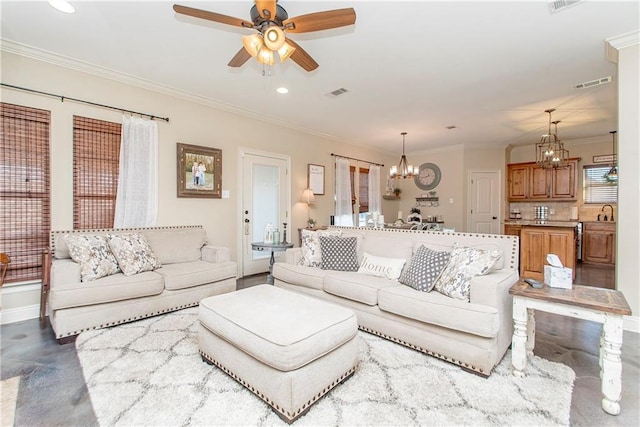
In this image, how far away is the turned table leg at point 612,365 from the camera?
1.62 meters

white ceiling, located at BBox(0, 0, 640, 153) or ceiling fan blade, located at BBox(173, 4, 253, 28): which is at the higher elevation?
white ceiling, located at BBox(0, 0, 640, 153)

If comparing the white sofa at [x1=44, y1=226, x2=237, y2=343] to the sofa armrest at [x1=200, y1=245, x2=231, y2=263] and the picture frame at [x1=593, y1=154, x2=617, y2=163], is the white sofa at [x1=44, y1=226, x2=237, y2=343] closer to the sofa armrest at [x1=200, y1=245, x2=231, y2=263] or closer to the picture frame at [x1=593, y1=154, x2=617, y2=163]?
the sofa armrest at [x1=200, y1=245, x2=231, y2=263]

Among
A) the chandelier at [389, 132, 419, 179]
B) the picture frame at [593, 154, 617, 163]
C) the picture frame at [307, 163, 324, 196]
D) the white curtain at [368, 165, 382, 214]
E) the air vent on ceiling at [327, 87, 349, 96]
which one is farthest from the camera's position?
the white curtain at [368, 165, 382, 214]

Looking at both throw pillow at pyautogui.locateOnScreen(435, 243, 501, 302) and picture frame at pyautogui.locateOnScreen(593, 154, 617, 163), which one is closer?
throw pillow at pyautogui.locateOnScreen(435, 243, 501, 302)

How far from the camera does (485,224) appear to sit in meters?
7.39

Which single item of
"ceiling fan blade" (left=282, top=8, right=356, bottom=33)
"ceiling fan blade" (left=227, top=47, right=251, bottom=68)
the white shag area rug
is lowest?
the white shag area rug

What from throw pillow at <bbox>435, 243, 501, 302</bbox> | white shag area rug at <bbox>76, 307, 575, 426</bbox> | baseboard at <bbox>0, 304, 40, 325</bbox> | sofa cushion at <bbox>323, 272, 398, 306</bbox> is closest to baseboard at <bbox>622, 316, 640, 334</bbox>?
white shag area rug at <bbox>76, 307, 575, 426</bbox>

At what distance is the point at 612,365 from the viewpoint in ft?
5.33

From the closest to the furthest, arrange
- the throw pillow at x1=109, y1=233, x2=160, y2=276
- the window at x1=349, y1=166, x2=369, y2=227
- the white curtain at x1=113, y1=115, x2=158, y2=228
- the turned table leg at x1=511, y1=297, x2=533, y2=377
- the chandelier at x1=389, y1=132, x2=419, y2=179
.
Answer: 1. the turned table leg at x1=511, y1=297, x2=533, y2=377
2. the throw pillow at x1=109, y1=233, x2=160, y2=276
3. the white curtain at x1=113, y1=115, x2=158, y2=228
4. the chandelier at x1=389, y1=132, x2=419, y2=179
5. the window at x1=349, y1=166, x2=369, y2=227

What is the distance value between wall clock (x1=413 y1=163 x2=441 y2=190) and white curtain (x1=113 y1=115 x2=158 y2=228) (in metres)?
6.60

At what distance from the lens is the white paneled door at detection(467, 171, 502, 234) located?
731 cm

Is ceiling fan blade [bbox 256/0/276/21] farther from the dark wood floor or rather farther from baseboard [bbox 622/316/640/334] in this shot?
baseboard [bbox 622/316/640/334]

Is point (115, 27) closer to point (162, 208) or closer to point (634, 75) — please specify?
point (162, 208)

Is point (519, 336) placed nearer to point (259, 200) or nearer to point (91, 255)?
point (91, 255)
